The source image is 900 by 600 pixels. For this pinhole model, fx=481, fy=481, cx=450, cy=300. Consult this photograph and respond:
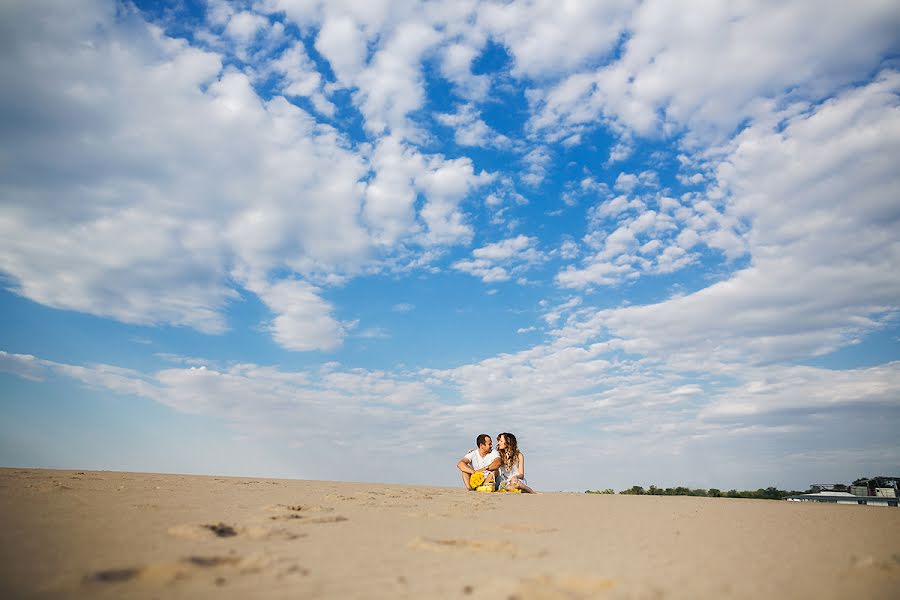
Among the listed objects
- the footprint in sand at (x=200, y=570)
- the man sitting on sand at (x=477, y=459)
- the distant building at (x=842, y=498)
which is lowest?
the distant building at (x=842, y=498)

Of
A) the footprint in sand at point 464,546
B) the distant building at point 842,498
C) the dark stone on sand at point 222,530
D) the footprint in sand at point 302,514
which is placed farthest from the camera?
the distant building at point 842,498

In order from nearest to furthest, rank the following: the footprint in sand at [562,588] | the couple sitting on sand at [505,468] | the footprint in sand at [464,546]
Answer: the footprint in sand at [562,588], the footprint in sand at [464,546], the couple sitting on sand at [505,468]

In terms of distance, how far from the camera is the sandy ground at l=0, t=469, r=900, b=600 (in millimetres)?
2916

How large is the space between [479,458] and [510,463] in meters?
1.10

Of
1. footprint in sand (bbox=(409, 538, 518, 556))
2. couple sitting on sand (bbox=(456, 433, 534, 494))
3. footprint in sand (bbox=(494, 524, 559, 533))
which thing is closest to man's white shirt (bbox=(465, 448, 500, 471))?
couple sitting on sand (bbox=(456, 433, 534, 494))

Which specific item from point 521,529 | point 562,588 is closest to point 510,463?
point 521,529

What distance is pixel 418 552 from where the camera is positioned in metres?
3.87

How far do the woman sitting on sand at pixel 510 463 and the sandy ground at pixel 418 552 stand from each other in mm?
5618

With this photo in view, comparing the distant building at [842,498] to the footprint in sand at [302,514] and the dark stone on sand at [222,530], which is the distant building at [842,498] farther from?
the dark stone on sand at [222,530]

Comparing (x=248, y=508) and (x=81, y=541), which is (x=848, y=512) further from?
(x=81, y=541)

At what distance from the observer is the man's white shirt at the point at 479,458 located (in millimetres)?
11945

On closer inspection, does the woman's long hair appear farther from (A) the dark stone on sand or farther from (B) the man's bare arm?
(A) the dark stone on sand

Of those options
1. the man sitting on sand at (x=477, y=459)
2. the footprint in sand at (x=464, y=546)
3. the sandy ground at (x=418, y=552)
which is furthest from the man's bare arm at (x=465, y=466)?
the footprint in sand at (x=464, y=546)

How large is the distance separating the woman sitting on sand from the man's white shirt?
222 millimetres
